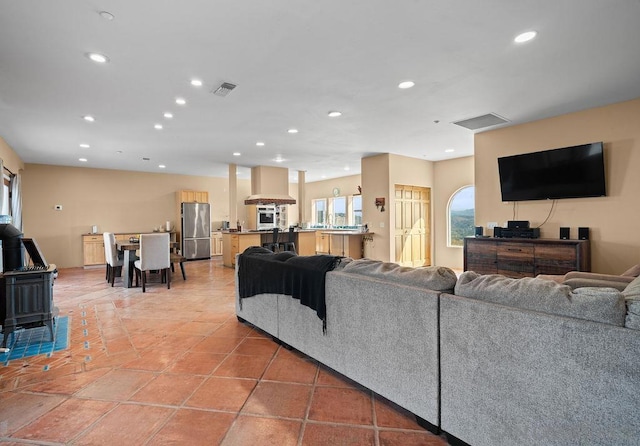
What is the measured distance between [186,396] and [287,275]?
1.10 meters

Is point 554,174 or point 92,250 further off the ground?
point 554,174

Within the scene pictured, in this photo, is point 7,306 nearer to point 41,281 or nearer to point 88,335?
point 41,281

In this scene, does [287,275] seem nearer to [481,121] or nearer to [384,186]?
[481,121]

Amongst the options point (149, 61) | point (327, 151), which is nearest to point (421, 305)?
point (149, 61)

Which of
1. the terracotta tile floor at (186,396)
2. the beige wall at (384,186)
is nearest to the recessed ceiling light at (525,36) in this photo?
the terracotta tile floor at (186,396)

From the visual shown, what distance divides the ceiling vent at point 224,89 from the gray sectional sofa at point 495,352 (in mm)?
2555

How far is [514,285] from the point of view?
145 centimetres

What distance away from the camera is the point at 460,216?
26.0 feet

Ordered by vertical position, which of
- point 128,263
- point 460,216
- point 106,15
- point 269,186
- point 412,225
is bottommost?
point 128,263

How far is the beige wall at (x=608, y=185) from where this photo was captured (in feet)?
13.1

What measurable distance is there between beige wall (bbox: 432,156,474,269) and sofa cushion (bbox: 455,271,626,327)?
6756 millimetres

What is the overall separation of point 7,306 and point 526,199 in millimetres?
6571

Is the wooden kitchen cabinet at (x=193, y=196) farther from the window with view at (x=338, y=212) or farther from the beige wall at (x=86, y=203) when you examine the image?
the window with view at (x=338, y=212)

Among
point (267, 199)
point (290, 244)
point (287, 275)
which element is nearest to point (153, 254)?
point (267, 199)
